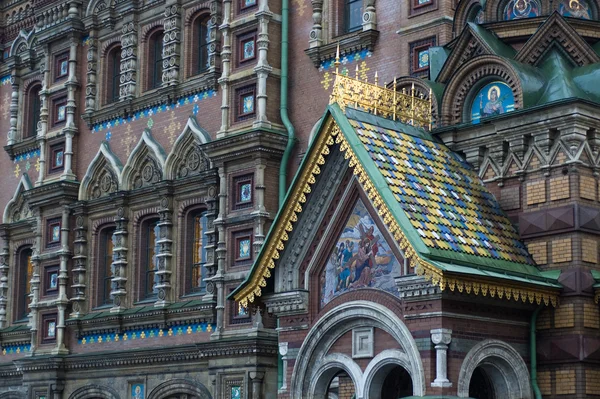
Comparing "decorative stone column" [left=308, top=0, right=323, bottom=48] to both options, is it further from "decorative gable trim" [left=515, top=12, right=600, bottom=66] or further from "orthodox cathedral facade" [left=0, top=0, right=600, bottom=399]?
"decorative gable trim" [left=515, top=12, right=600, bottom=66]

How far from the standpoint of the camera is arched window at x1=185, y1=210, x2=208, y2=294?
25.1 meters

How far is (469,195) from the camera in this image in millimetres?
18781

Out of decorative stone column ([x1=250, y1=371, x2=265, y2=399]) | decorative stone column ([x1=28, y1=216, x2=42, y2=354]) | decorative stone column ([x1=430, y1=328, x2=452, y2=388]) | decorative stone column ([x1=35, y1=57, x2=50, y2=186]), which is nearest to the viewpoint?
decorative stone column ([x1=430, y1=328, x2=452, y2=388])

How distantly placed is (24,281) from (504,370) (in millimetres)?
14810

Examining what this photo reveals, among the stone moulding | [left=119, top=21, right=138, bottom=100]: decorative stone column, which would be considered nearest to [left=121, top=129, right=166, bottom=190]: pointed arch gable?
[left=119, top=21, right=138, bottom=100]: decorative stone column

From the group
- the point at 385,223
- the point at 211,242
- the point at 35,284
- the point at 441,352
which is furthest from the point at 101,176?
the point at 441,352

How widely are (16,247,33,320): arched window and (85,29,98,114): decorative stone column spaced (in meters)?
3.85

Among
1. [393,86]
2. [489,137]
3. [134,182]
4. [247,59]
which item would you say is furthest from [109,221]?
[489,137]

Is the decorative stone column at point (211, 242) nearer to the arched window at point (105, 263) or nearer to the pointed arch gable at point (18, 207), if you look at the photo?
the arched window at point (105, 263)

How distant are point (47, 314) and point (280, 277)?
33.7 feet

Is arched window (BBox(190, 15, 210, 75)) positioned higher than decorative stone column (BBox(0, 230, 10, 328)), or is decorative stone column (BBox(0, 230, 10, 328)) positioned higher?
arched window (BBox(190, 15, 210, 75))

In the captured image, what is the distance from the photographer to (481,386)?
61.0 ft

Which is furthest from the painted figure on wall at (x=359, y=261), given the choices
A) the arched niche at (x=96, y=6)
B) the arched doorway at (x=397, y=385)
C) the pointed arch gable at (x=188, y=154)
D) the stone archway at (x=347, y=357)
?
the arched niche at (x=96, y=6)

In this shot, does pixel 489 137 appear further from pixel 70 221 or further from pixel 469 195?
pixel 70 221
